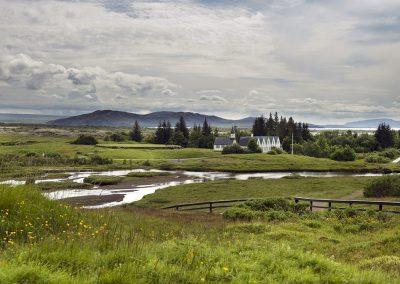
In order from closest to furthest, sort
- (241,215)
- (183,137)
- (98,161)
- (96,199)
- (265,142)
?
1. (241,215)
2. (96,199)
3. (98,161)
4. (265,142)
5. (183,137)

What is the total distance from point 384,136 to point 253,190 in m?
123

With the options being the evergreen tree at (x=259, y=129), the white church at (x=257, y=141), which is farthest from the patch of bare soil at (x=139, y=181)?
the evergreen tree at (x=259, y=129)

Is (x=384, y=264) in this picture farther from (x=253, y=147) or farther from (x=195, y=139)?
(x=195, y=139)

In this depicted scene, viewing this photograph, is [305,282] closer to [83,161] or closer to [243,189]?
[243,189]

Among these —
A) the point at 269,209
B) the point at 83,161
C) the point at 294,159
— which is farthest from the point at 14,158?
the point at 294,159

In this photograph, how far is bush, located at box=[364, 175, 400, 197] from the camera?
126ft

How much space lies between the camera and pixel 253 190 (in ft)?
177

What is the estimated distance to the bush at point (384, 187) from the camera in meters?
38.3

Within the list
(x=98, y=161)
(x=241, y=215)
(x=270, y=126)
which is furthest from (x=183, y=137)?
(x=241, y=215)

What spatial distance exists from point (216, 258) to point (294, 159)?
11096 centimetres

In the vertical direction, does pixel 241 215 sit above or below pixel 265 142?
below

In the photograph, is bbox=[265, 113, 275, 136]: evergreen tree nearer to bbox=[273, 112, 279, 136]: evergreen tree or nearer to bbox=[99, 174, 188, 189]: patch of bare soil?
bbox=[273, 112, 279, 136]: evergreen tree

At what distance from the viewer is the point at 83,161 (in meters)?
93.9

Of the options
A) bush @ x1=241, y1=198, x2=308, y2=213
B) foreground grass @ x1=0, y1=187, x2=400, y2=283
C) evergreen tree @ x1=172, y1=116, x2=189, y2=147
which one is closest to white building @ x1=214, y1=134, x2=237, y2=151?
evergreen tree @ x1=172, y1=116, x2=189, y2=147
